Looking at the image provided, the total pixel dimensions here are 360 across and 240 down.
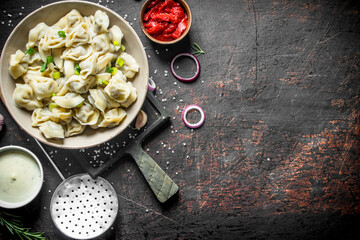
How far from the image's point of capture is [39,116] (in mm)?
2617

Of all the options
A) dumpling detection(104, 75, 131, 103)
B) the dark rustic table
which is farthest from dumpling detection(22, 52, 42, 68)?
the dark rustic table

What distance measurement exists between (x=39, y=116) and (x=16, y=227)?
110 cm

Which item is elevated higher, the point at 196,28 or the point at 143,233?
the point at 196,28

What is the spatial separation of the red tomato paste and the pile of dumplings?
1.48 ft

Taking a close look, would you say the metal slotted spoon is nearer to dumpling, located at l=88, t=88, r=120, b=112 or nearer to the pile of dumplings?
the pile of dumplings

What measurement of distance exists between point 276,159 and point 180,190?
990 millimetres

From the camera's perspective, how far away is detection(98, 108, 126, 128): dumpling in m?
2.64

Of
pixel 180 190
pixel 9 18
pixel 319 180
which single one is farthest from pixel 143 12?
pixel 319 180

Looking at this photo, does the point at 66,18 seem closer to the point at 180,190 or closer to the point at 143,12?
the point at 143,12

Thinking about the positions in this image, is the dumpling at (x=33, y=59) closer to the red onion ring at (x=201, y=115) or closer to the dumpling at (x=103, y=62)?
the dumpling at (x=103, y=62)

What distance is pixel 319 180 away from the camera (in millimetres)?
3236

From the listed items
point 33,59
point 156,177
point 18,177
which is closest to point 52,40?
point 33,59

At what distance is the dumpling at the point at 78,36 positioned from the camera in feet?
8.54

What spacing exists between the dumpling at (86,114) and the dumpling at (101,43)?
17.8 inches
